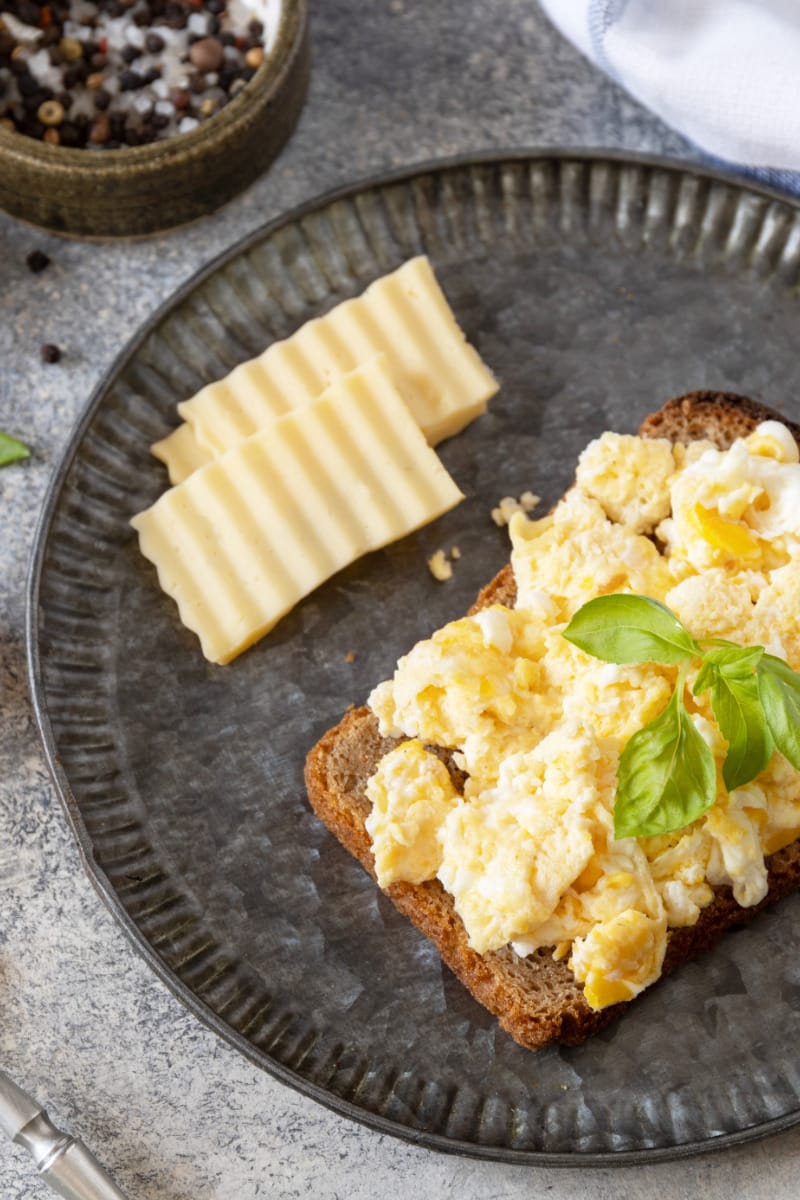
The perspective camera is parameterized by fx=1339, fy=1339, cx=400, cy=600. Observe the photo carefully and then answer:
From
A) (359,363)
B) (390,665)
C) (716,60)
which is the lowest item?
(390,665)

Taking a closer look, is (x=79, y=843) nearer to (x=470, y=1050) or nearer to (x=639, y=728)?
(x=470, y=1050)

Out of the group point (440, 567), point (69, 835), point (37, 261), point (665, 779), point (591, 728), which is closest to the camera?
point (665, 779)

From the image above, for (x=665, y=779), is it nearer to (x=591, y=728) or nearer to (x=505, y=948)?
(x=591, y=728)

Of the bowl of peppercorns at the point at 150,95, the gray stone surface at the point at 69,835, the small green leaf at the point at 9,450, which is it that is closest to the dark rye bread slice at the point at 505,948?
the gray stone surface at the point at 69,835

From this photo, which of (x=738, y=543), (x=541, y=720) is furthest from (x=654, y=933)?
(x=738, y=543)

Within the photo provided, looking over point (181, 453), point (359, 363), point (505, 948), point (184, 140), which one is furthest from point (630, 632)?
point (184, 140)

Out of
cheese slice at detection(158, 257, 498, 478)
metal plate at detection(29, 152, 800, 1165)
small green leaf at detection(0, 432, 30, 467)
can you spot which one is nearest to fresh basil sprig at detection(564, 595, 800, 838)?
metal plate at detection(29, 152, 800, 1165)

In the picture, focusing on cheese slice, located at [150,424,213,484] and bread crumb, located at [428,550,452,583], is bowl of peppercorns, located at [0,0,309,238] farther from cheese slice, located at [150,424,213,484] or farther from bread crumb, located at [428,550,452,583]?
bread crumb, located at [428,550,452,583]
